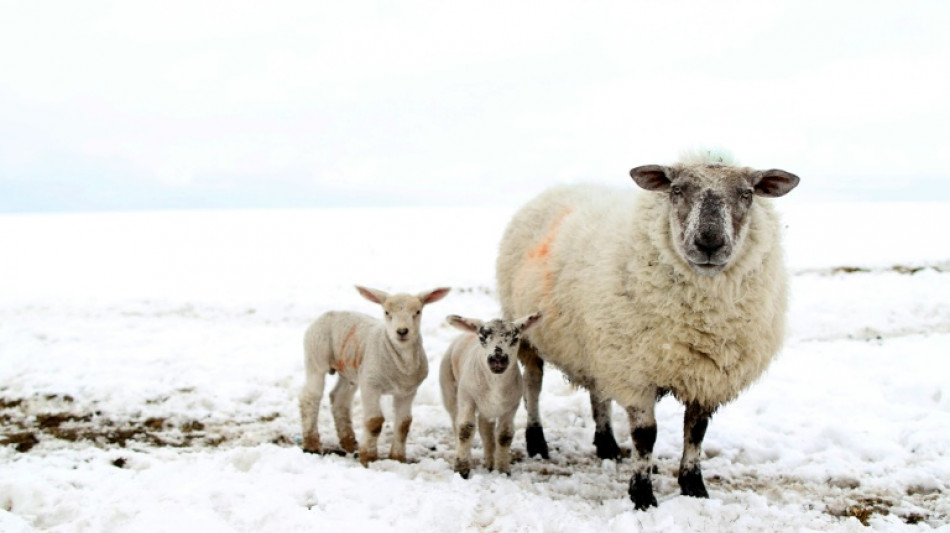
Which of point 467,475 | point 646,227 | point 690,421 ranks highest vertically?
point 646,227

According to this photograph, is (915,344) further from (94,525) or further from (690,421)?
(94,525)

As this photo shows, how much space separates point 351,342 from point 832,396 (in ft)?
17.3

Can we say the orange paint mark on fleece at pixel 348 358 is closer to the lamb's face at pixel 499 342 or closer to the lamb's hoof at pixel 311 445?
the lamb's hoof at pixel 311 445

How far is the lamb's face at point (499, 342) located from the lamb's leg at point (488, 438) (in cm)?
69

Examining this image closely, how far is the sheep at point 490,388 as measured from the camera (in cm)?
584

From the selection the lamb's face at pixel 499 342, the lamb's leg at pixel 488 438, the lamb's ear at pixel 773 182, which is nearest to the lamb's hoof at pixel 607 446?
the lamb's leg at pixel 488 438

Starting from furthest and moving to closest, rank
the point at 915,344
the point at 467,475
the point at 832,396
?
the point at 915,344 < the point at 832,396 < the point at 467,475

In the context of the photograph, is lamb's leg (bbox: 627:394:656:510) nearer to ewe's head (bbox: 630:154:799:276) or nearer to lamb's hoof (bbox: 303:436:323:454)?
ewe's head (bbox: 630:154:799:276)

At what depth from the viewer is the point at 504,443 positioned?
20.5 ft

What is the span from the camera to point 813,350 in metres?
10.2

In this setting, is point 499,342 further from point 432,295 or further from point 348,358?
point 348,358

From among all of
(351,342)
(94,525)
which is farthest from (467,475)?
(94,525)

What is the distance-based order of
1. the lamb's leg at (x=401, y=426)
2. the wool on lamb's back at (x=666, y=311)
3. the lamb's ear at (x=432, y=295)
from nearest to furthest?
the wool on lamb's back at (x=666, y=311) < the lamb's leg at (x=401, y=426) < the lamb's ear at (x=432, y=295)

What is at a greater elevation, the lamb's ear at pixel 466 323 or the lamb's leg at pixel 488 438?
the lamb's ear at pixel 466 323
